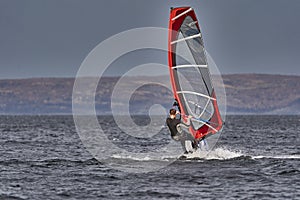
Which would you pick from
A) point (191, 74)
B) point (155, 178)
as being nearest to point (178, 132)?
point (191, 74)

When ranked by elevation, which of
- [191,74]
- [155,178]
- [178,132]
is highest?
[191,74]

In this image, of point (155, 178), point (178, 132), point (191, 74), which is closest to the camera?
point (155, 178)

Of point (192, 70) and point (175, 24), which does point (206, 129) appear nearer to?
point (192, 70)

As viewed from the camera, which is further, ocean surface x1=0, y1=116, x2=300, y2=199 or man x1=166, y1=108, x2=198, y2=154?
man x1=166, y1=108, x2=198, y2=154

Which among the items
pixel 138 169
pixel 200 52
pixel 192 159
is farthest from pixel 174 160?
pixel 200 52

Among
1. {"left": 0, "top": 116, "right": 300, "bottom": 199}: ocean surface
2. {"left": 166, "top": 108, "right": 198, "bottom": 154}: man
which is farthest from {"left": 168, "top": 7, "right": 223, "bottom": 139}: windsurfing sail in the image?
{"left": 0, "top": 116, "right": 300, "bottom": 199}: ocean surface

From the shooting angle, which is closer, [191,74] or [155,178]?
[155,178]

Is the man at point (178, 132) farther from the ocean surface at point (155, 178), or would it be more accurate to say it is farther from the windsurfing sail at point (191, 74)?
the ocean surface at point (155, 178)

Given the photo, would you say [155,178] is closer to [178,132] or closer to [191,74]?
[178,132]

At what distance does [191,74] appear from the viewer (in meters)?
25.8

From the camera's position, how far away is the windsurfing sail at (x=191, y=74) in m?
25.4

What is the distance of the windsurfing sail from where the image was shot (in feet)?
83.3

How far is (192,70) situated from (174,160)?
336 cm

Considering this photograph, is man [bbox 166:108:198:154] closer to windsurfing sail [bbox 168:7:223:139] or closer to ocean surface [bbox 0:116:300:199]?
windsurfing sail [bbox 168:7:223:139]
